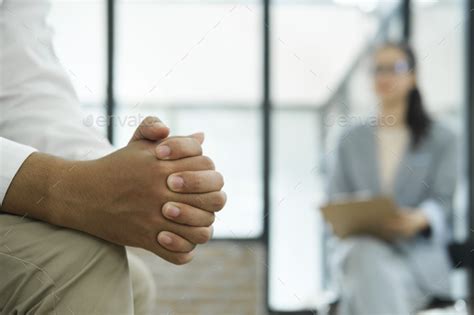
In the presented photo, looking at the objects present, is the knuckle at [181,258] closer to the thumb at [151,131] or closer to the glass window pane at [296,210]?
the thumb at [151,131]

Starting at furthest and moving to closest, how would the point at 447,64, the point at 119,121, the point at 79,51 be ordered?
the point at 447,64 < the point at 79,51 < the point at 119,121

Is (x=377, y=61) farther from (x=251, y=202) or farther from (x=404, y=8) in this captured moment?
(x=404, y=8)

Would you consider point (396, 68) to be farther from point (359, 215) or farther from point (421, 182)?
point (359, 215)

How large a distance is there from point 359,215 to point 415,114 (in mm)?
364

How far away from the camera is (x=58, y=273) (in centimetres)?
46

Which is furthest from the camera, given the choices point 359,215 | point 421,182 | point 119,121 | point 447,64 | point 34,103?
point 447,64

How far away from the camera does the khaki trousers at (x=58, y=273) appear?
18.2 inches

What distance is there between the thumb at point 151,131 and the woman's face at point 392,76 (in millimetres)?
1321

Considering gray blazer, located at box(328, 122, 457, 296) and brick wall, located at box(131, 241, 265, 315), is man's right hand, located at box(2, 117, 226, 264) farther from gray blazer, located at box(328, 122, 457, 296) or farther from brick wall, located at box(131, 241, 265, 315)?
brick wall, located at box(131, 241, 265, 315)

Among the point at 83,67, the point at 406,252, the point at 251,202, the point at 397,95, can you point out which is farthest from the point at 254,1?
the point at 83,67

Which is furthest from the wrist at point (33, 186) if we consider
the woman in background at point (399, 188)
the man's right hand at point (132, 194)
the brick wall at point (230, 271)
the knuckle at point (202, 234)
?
the brick wall at point (230, 271)

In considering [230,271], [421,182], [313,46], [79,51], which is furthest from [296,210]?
[79,51]

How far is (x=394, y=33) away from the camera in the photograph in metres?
2.59

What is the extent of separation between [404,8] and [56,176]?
2.25 m
